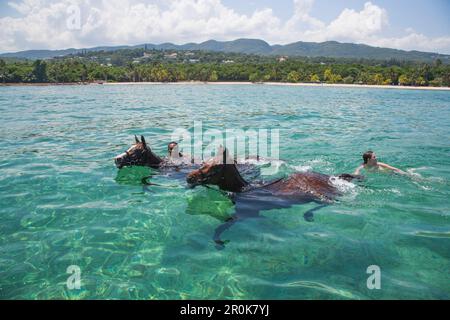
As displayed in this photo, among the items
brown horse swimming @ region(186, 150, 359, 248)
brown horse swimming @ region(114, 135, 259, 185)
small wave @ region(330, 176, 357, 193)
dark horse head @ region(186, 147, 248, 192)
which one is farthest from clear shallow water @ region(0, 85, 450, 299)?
dark horse head @ region(186, 147, 248, 192)

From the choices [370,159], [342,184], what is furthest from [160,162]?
[370,159]

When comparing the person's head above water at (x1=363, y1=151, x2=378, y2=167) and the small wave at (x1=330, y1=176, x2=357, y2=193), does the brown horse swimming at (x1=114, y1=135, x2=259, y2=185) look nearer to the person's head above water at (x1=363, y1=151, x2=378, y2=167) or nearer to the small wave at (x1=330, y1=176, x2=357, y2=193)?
the small wave at (x1=330, y1=176, x2=357, y2=193)

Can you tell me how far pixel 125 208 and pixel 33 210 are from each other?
190cm

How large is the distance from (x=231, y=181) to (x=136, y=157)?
3.35 metres

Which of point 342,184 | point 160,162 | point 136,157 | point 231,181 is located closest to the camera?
point 231,181

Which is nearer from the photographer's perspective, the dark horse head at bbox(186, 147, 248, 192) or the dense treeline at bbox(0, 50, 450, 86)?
the dark horse head at bbox(186, 147, 248, 192)

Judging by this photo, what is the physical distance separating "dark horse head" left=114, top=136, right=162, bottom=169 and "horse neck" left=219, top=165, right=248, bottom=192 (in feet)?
10.3

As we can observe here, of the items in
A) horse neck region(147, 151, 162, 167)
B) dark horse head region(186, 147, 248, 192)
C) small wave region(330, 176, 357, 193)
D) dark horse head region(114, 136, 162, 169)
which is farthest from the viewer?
horse neck region(147, 151, 162, 167)

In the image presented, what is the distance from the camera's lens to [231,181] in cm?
732

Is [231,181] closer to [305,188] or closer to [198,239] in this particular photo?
[198,239]

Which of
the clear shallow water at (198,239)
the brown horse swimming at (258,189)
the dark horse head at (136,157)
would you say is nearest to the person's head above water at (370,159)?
the clear shallow water at (198,239)

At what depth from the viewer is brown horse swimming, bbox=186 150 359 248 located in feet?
22.6

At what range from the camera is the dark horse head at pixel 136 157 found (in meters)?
9.29

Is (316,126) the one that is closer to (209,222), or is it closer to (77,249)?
(209,222)
